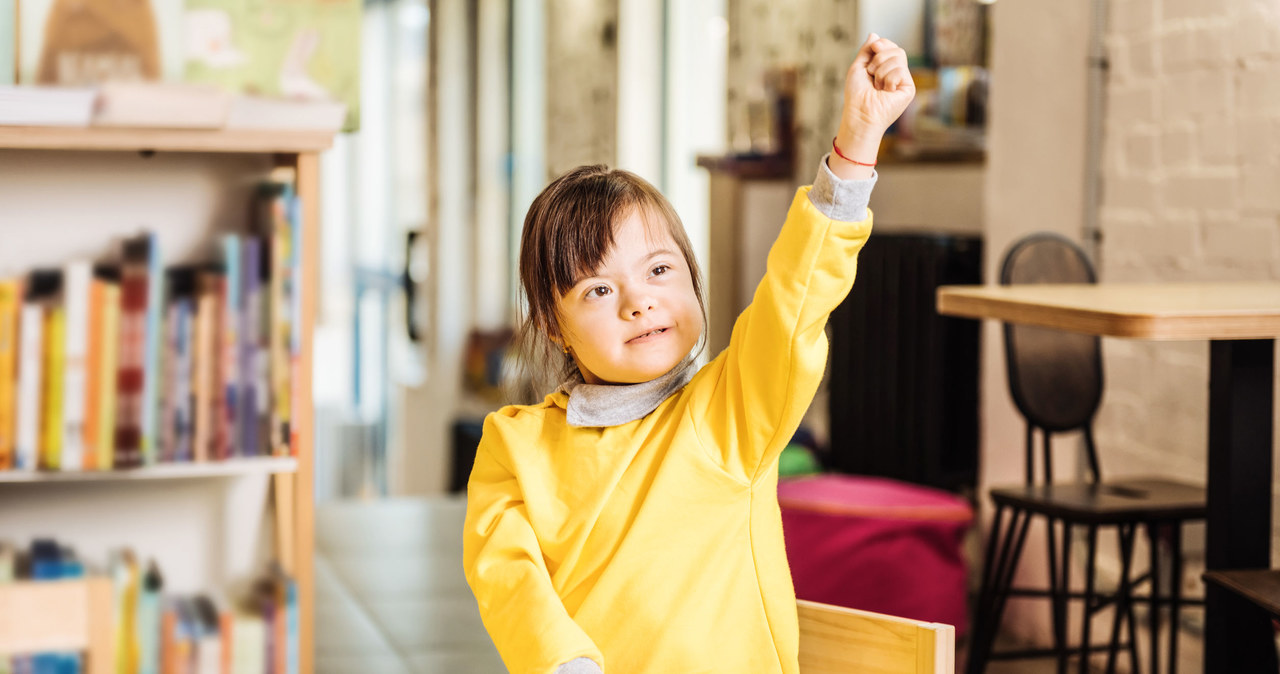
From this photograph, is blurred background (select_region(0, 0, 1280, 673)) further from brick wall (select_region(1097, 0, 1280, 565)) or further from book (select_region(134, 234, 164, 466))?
book (select_region(134, 234, 164, 466))

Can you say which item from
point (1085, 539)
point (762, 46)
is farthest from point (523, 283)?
point (762, 46)

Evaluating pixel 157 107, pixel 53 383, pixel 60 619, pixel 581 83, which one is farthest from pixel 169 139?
pixel 581 83

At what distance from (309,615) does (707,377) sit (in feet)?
2.76

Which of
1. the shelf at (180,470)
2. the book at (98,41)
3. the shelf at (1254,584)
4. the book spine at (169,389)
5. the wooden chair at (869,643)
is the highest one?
the book at (98,41)

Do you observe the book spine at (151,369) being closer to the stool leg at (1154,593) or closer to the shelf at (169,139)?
the shelf at (169,139)

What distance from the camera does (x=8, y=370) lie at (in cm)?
158

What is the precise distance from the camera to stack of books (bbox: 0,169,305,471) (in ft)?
5.20

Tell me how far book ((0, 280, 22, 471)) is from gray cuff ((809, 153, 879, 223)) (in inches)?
43.8

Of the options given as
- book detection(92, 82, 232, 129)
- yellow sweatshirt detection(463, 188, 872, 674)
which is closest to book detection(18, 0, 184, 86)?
book detection(92, 82, 232, 129)

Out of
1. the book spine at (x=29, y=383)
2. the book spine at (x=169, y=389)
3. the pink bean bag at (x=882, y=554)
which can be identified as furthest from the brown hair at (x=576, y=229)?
the pink bean bag at (x=882, y=554)

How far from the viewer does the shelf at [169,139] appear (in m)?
1.49

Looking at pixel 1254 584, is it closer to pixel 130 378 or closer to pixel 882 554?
pixel 882 554

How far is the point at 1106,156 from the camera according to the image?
2574 millimetres

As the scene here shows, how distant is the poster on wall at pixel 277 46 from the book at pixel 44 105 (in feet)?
0.78
